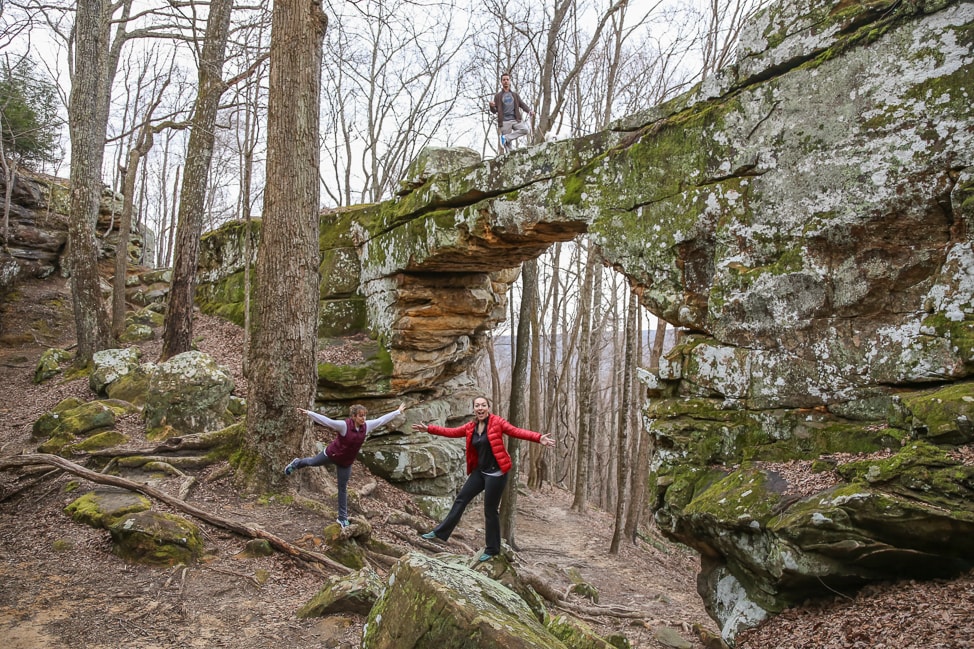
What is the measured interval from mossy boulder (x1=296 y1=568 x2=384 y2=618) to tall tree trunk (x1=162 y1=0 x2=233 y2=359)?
7893 millimetres

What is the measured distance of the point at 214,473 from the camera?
302 inches

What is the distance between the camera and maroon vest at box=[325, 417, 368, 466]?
6914mm

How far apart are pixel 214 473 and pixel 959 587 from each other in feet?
26.2

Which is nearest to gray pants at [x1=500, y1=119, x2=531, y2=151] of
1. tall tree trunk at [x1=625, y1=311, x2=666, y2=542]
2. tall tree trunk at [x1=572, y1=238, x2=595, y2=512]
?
tall tree trunk at [x1=572, y1=238, x2=595, y2=512]

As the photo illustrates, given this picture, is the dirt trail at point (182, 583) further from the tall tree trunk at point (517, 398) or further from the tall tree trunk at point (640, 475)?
the tall tree trunk at point (640, 475)

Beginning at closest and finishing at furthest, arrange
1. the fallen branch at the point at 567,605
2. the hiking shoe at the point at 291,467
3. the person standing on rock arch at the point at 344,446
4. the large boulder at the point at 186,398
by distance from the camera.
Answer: the person standing on rock arch at the point at 344,446
the hiking shoe at the point at 291,467
the fallen branch at the point at 567,605
the large boulder at the point at 186,398

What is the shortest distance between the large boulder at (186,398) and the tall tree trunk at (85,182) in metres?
3.98

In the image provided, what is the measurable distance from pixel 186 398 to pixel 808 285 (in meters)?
8.74

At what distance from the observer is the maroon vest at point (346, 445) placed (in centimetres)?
691

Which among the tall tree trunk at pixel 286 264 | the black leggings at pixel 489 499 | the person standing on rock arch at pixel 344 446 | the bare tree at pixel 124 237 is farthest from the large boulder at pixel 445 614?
the bare tree at pixel 124 237

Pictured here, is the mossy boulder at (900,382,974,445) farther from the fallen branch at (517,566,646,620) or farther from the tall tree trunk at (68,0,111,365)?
the tall tree trunk at (68,0,111,365)

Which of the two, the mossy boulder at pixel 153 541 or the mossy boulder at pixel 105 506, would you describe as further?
the mossy boulder at pixel 105 506

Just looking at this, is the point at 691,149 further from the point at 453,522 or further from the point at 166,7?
the point at 166,7

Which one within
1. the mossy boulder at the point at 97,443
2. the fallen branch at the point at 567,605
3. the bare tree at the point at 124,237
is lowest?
the fallen branch at the point at 567,605
